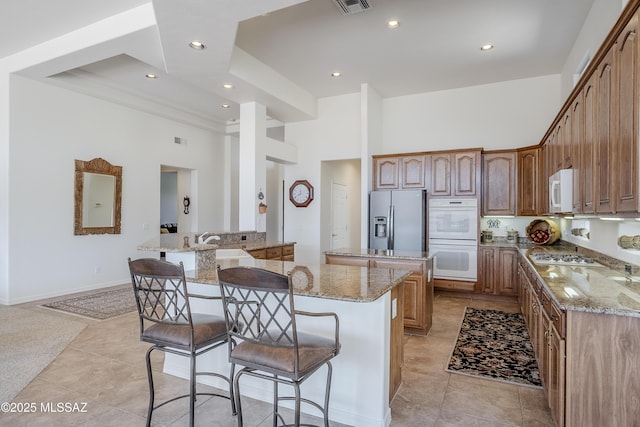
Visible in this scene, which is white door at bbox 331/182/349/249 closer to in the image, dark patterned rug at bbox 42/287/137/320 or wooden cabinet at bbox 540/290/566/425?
dark patterned rug at bbox 42/287/137/320

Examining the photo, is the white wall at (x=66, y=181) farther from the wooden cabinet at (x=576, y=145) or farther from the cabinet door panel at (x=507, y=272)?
the wooden cabinet at (x=576, y=145)

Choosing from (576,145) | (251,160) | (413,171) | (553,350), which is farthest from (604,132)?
(251,160)

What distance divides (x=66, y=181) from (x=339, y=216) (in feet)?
15.6

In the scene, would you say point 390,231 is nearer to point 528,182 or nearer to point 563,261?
point 528,182

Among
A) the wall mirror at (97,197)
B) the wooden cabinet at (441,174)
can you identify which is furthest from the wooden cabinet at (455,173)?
the wall mirror at (97,197)

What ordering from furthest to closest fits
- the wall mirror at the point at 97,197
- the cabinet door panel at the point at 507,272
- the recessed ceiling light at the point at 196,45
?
the wall mirror at the point at 97,197 < the cabinet door panel at the point at 507,272 < the recessed ceiling light at the point at 196,45

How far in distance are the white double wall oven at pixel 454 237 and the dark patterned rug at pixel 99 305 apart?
4538mm

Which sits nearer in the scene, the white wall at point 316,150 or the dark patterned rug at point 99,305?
the dark patterned rug at point 99,305

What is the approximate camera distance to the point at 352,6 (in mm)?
3576

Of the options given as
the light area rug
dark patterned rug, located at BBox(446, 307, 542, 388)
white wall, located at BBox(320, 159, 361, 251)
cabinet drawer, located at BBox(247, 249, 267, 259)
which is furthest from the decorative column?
dark patterned rug, located at BBox(446, 307, 542, 388)

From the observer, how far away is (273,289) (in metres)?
1.59

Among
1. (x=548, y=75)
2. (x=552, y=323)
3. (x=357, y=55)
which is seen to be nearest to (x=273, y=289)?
(x=552, y=323)

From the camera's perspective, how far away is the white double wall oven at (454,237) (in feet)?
17.8

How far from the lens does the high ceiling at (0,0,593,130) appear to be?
3465 mm
